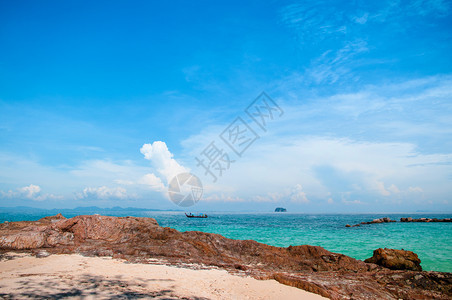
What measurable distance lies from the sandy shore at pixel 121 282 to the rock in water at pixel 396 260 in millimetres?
5564

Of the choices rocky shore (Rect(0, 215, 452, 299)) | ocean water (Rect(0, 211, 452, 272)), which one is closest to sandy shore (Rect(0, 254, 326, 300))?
rocky shore (Rect(0, 215, 452, 299))

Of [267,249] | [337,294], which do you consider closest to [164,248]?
[267,249]

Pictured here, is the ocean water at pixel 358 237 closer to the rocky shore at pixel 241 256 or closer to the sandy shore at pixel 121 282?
the rocky shore at pixel 241 256

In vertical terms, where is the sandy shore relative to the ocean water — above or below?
above

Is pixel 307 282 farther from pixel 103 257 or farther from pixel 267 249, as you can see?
pixel 103 257

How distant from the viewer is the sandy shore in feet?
19.4

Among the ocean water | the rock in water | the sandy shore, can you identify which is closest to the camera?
the sandy shore

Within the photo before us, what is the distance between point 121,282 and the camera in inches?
274

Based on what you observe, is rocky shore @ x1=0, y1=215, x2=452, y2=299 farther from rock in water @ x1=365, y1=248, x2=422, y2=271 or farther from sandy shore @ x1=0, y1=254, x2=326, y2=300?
sandy shore @ x1=0, y1=254, x2=326, y2=300

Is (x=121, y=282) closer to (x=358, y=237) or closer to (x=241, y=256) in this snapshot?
(x=241, y=256)

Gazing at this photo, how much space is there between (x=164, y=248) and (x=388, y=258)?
9.73 meters

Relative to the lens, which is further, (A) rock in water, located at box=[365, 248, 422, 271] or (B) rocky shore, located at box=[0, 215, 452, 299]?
(A) rock in water, located at box=[365, 248, 422, 271]

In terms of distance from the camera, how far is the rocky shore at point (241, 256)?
7957 millimetres

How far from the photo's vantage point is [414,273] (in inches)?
346
